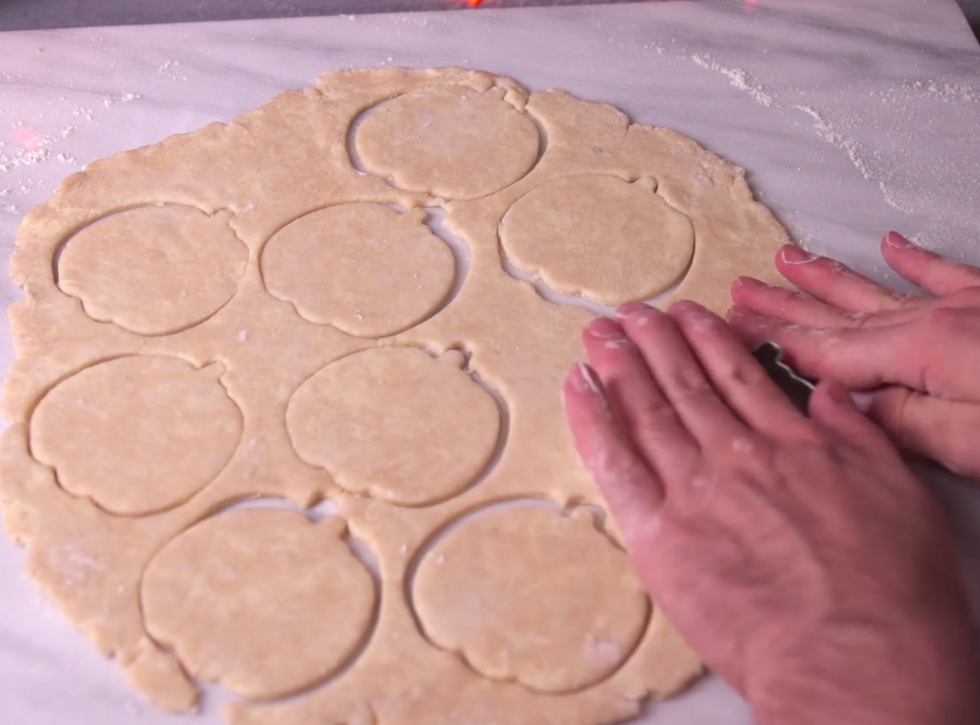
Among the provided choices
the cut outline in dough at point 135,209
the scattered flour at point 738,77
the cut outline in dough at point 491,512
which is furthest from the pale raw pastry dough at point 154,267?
the scattered flour at point 738,77

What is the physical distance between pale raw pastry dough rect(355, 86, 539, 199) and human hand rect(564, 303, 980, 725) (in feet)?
1.53

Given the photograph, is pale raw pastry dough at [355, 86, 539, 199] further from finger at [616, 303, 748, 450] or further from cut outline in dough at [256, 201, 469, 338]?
finger at [616, 303, 748, 450]

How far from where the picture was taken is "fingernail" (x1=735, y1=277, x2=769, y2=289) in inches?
52.5

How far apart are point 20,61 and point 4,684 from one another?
129 cm

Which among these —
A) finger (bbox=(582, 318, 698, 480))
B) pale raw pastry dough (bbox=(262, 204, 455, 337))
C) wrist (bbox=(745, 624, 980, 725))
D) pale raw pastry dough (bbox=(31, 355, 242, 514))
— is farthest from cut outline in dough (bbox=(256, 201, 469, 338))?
wrist (bbox=(745, 624, 980, 725))

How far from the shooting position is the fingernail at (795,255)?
1.35 meters

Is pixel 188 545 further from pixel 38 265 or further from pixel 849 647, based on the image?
pixel 849 647

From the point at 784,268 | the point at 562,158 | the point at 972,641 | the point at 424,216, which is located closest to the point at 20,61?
the point at 424,216

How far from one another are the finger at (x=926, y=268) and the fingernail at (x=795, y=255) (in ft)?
0.40

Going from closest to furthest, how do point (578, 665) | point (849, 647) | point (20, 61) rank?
point (849, 647) → point (578, 665) → point (20, 61)

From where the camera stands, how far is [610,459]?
1094 mm

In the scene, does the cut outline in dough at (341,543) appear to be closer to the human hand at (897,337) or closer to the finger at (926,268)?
the human hand at (897,337)

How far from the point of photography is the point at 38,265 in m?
1.46

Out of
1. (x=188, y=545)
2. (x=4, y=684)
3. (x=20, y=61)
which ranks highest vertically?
(x=20, y=61)
